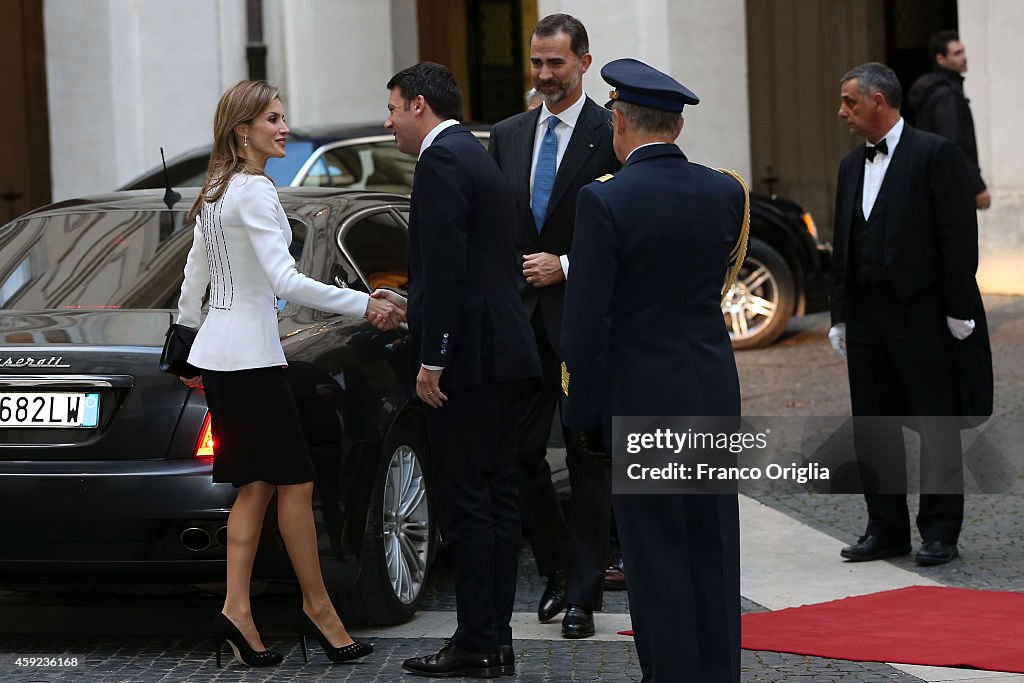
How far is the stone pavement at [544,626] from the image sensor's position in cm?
562

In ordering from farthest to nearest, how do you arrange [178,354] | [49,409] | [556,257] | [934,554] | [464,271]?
1. [934,554]
2. [556,257]
3. [49,409]
4. [178,354]
5. [464,271]

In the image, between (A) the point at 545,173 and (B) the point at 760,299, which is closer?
(A) the point at 545,173

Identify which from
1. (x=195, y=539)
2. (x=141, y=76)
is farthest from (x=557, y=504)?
(x=141, y=76)

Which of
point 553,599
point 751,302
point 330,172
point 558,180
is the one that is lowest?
point 553,599

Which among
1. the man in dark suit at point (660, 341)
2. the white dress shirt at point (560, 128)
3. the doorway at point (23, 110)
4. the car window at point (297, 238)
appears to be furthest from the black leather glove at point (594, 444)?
the doorway at point (23, 110)

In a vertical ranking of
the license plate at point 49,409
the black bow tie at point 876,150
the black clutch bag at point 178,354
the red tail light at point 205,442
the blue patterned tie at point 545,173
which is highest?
the black bow tie at point 876,150

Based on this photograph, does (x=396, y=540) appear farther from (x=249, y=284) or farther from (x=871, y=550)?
(x=871, y=550)

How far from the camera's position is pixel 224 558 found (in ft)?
18.5

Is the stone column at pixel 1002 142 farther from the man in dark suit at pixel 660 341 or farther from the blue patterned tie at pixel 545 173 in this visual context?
the man in dark suit at pixel 660 341

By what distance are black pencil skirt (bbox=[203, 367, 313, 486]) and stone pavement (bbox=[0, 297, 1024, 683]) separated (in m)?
0.63

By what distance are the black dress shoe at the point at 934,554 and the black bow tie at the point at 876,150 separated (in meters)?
1.55

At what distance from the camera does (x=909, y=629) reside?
241 inches

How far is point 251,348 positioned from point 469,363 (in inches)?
25.7

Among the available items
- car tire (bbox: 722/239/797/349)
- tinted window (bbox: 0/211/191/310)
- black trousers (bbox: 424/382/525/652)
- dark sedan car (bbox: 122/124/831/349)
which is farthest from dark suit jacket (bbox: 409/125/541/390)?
car tire (bbox: 722/239/797/349)
